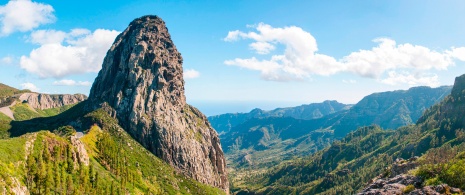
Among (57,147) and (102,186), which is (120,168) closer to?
(102,186)

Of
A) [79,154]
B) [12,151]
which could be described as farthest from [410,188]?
[79,154]

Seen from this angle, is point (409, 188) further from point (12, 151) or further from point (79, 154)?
point (79, 154)

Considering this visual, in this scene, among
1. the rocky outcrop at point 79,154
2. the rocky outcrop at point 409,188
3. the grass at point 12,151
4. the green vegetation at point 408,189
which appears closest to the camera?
the rocky outcrop at point 409,188

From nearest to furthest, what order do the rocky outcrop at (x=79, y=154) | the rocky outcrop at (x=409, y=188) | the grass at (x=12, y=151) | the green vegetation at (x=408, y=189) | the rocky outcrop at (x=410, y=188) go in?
the rocky outcrop at (x=410, y=188), the rocky outcrop at (x=409, y=188), the green vegetation at (x=408, y=189), the grass at (x=12, y=151), the rocky outcrop at (x=79, y=154)

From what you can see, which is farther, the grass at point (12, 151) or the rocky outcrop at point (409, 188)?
the grass at point (12, 151)

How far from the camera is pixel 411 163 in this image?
15988cm

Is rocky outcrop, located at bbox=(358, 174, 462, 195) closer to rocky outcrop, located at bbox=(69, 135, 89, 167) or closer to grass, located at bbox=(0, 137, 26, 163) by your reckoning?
grass, located at bbox=(0, 137, 26, 163)

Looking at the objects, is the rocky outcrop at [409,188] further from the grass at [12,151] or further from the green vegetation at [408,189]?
the grass at [12,151]

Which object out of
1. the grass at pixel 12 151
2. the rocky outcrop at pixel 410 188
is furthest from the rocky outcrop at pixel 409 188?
the grass at pixel 12 151

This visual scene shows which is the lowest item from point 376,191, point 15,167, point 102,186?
point 102,186

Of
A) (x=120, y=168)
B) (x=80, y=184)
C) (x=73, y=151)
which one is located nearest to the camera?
(x=80, y=184)

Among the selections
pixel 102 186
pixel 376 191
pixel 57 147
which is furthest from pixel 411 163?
pixel 57 147

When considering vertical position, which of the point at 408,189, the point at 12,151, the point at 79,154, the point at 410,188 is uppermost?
the point at 12,151

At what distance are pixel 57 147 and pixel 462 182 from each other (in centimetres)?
15001
